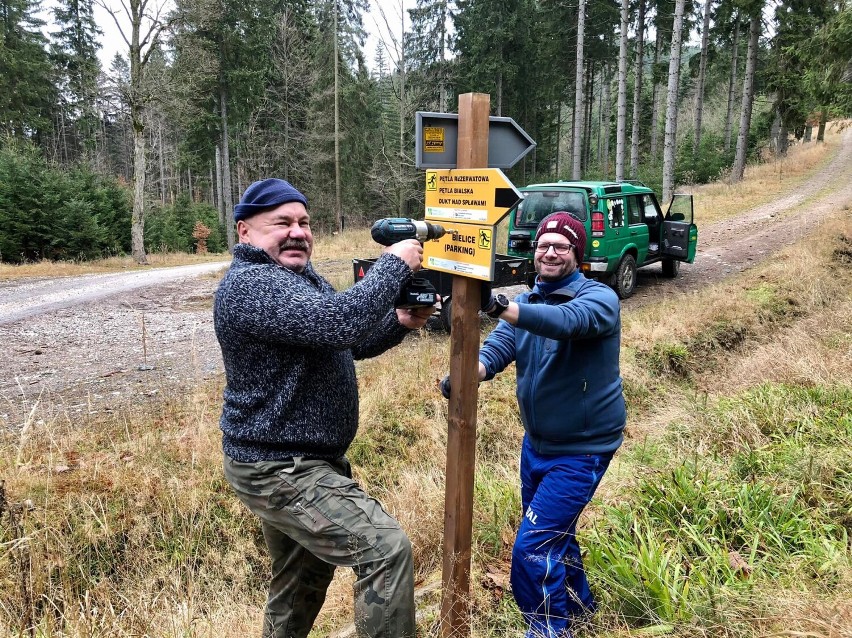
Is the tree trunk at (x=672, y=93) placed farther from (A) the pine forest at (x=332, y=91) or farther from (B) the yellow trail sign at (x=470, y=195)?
(B) the yellow trail sign at (x=470, y=195)

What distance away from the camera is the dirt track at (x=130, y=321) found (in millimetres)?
5891

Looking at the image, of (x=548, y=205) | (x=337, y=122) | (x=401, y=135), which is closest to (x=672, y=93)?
(x=401, y=135)

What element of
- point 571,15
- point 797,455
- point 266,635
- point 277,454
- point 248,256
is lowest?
point 266,635

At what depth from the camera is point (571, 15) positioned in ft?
83.7

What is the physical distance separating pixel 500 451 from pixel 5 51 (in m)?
33.2

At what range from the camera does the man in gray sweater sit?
180 cm

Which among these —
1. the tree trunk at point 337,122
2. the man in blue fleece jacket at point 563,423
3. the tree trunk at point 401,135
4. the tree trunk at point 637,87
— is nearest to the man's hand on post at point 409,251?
the man in blue fleece jacket at point 563,423

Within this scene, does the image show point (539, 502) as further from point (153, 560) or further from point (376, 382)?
point (376, 382)

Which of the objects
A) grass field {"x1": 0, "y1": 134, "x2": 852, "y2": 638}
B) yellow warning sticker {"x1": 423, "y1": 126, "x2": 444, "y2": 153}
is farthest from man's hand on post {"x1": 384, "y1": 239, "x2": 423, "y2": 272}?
grass field {"x1": 0, "y1": 134, "x2": 852, "y2": 638}

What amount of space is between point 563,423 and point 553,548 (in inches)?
21.5

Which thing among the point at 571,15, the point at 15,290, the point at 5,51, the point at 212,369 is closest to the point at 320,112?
the point at 571,15

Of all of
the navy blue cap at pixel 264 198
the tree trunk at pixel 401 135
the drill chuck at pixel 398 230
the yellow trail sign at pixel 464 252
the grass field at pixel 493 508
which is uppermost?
the tree trunk at pixel 401 135

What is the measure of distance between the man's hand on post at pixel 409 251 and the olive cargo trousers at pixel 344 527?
84cm


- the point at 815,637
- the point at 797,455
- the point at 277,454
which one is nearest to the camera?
the point at 815,637
